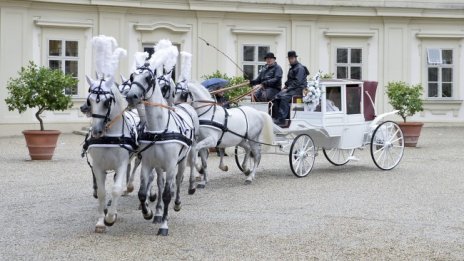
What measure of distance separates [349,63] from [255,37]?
3.39 meters

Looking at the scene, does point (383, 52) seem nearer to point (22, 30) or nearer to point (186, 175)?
point (22, 30)

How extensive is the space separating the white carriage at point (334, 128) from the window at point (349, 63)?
37.6 ft

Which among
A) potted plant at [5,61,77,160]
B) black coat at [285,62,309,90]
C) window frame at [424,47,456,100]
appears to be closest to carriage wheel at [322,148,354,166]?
black coat at [285,62,309,90]

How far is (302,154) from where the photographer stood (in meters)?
12.9

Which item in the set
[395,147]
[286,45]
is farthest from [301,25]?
[395,147]

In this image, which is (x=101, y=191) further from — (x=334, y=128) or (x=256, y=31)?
(x=256, y=31)

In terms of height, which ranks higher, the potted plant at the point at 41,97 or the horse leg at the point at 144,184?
the potted plant at the point at 41,97

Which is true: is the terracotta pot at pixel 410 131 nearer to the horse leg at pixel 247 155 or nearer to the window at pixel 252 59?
the window at pixel 252 59

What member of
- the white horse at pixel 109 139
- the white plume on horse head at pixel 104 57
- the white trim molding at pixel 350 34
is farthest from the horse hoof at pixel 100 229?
the white trim molding at pixel 350 34

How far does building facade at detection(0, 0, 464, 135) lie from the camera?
2233 cm

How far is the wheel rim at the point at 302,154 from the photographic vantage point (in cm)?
1273

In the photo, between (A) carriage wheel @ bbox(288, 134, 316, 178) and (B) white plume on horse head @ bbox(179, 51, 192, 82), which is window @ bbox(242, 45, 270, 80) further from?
(B) white plume on horse head @ bbox(179, 51, 192, 82)

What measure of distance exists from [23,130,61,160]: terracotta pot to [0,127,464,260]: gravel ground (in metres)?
0.89

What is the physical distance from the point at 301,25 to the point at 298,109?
12.2 metres
